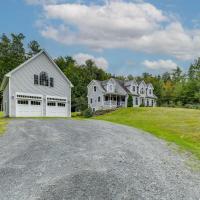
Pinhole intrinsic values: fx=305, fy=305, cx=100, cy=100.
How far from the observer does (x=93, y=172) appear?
7.86m

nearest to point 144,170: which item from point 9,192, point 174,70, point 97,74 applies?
point 9,192

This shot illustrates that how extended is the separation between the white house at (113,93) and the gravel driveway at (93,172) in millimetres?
39835

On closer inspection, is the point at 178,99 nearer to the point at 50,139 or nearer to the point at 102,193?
the point at 50,139

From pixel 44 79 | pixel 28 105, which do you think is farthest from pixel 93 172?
pixel 44 79

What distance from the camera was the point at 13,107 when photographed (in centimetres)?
3152

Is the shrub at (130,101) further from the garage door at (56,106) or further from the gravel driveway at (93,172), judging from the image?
the gravel driveway at (93,172)

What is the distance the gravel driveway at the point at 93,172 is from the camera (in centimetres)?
656

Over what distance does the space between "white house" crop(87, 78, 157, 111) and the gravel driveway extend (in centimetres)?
3983

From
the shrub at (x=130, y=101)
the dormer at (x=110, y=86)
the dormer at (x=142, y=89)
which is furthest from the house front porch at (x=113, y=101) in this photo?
the dormer at (x=142, y=89)

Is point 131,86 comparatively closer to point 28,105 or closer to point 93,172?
point 28,105

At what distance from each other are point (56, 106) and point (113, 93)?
19.1 metres

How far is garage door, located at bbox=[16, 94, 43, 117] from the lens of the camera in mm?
31891

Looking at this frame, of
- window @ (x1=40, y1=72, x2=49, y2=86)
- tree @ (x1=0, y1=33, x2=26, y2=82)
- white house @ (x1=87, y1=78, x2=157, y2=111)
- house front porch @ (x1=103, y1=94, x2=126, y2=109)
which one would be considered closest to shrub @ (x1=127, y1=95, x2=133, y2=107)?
white house @ (x1=87, y1=78, x2=157, y2=111)

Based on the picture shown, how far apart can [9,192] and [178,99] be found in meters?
63.0
